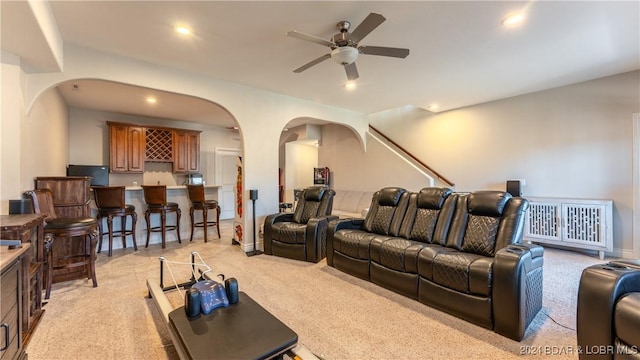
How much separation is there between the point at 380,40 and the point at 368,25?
0.86m

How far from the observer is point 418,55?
3.36 metres

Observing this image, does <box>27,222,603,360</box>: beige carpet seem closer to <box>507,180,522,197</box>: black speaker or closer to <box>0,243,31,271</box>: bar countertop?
<box>0,243,31,271</box>: bar countertop

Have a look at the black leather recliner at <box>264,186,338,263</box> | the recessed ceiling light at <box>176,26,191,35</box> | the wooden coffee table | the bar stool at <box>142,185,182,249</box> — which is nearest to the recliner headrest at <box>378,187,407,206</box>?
the black leather recliner at <box>264,186,338,263</box>

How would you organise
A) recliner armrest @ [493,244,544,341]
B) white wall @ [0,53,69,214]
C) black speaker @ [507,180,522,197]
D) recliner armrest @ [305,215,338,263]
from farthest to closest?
black speaker @ [507,180,522,197] < recliner armrest @ [305,215,338,263] < white wall @ [0,53,69,214] < recliner armrest @ [493,244,544,341]

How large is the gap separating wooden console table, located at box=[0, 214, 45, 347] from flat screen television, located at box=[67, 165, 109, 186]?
130 inches

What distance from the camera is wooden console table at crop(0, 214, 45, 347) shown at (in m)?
1.88

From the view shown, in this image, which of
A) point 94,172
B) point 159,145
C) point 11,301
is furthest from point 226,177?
point 11,301

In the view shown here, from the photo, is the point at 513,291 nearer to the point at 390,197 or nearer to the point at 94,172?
the point at 390,197

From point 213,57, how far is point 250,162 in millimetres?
1715

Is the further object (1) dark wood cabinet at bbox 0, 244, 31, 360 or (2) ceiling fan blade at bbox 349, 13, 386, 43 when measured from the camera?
(2) ceiling fan blade at bbox 349, 13, 386, 43

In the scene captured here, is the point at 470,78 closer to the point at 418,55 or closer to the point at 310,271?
the point at 418,55

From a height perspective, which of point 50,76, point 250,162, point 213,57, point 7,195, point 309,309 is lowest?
point 309,309

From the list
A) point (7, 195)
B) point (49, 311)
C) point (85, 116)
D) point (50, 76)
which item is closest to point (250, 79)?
point (50, 76)

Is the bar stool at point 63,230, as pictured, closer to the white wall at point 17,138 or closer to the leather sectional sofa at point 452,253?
the white wall at point 17,138
